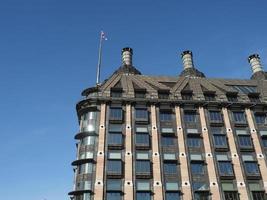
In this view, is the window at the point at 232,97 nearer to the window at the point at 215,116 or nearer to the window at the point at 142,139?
the window at the point at 215,116

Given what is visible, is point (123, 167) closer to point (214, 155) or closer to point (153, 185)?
point (153, 185)

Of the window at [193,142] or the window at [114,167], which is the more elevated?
the window at [193,142]

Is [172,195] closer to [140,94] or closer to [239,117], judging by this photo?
[140,94]

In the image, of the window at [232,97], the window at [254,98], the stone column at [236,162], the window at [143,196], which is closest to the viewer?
the window at [143,196]

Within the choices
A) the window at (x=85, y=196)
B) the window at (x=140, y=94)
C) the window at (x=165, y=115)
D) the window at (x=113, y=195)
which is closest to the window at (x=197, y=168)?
the window at (x=165, y=115)

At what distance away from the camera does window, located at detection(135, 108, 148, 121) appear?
51.2 meters

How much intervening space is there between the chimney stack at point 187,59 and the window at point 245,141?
21.6 m

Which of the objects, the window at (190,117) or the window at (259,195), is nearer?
the window at (259,195)

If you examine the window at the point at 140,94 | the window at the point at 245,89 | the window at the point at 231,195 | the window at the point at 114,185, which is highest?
the window at the point at 245,89

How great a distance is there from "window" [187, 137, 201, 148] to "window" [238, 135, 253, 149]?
22.1 ft

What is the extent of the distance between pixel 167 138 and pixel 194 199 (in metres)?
10.0

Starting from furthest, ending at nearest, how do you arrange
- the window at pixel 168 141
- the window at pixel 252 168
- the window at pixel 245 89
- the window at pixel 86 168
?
the window at pixel 245 89 < the window at pixel 168 141 < the window at pixel 252 168 < the window at pixel 86 168

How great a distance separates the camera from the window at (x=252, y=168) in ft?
157

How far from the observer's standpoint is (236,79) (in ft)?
216
